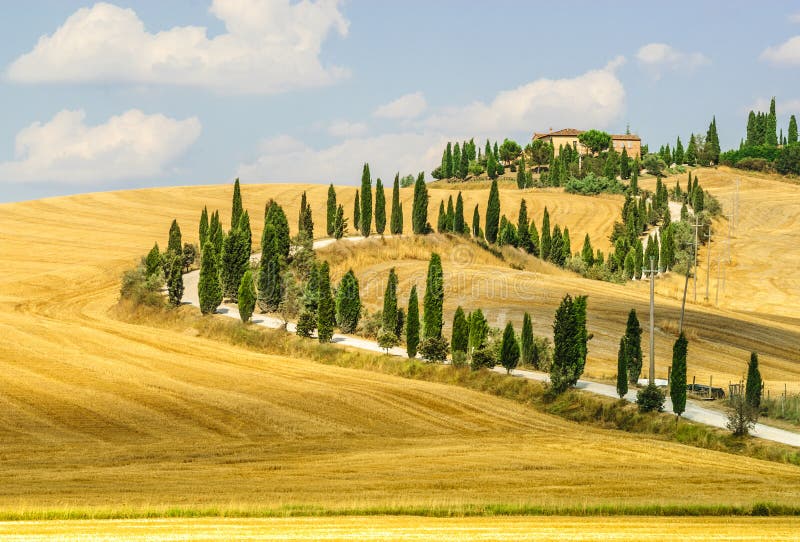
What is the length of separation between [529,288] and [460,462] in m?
61.2

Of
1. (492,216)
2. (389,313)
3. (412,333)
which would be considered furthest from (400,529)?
(492,216)

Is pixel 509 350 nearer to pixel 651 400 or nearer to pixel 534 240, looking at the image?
pixel 651 400

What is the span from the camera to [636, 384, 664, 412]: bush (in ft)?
171

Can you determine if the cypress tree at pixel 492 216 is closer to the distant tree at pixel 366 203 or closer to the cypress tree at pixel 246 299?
the distant tree at pixel 366 203

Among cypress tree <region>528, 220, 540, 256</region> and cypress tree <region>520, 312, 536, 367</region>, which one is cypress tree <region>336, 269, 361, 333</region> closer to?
cypress tree <region>520, 312, 536, 367</region>

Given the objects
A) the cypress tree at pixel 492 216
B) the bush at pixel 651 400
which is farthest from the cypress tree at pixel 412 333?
the cypress tree at pixel 492 216

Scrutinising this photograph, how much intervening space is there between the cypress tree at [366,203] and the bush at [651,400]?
65287 mm

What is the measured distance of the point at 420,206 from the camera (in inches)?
4562

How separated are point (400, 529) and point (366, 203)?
91.6m

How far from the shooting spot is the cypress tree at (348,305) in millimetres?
77500

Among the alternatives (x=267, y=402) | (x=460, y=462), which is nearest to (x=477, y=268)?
(x=267, y=402)

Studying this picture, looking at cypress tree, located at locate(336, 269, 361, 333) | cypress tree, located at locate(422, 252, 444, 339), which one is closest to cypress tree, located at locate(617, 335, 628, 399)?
cypress tree, located at locate(422, 252, 444, 339)

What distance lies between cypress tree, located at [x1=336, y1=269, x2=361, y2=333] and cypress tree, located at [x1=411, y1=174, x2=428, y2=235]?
37719 mm

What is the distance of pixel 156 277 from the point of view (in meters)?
88.2
